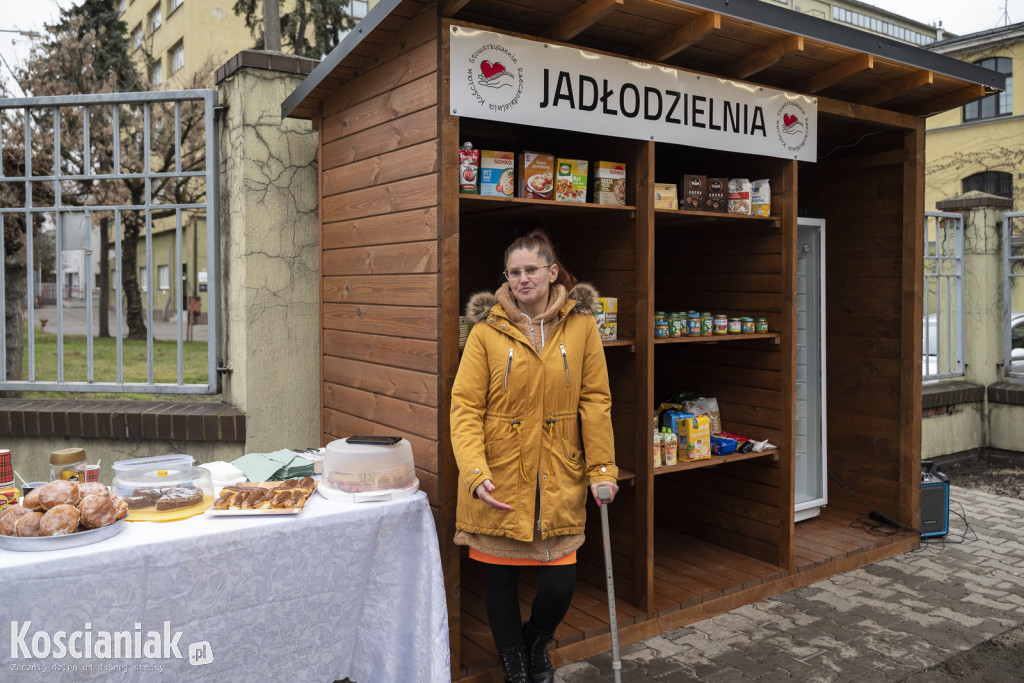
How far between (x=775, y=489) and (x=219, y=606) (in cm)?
338

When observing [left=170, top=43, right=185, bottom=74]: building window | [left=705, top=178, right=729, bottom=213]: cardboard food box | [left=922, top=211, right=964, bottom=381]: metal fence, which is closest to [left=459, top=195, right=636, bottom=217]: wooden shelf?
[left=705, top=178, right=729, bottom=213]: cardboard food box

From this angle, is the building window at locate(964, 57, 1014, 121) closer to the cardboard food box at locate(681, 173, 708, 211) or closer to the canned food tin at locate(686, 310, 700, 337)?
the cardboard food box at locate(681, 173, 708, 211)

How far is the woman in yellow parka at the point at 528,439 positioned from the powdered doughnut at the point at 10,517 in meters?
1.48

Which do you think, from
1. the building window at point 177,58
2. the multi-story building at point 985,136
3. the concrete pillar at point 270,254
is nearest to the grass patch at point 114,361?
the concrete pillar at point 270,254

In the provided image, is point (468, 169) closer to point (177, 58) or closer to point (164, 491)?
point (164, 491)

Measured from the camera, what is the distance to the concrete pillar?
14.8ft

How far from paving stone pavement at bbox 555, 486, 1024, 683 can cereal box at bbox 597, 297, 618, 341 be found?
1.59 meters

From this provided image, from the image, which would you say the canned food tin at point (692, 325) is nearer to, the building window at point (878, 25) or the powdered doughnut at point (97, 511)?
the powdered doughnut at point (97, 511)

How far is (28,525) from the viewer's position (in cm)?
238

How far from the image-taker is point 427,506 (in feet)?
10.2

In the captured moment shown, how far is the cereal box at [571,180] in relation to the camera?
Result: 3773mm

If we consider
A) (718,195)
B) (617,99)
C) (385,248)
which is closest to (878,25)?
(718,195)

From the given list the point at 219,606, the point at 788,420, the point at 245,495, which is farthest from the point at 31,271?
the point at 788,420

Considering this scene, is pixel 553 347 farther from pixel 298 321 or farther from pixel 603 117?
pixel 298 321
